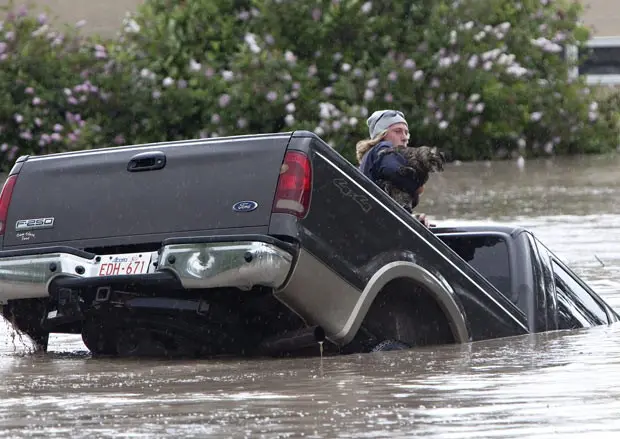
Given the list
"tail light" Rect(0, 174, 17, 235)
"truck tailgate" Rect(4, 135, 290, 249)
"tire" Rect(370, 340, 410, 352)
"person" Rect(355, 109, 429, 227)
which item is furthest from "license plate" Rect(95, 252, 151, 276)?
"person" Rect(355, 109, 429, 227)

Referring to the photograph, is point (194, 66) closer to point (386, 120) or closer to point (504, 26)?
point (504, 26)

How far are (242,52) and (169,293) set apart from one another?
16505mm

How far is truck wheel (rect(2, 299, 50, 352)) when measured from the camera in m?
8.60

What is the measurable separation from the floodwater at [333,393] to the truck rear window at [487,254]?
0.44m

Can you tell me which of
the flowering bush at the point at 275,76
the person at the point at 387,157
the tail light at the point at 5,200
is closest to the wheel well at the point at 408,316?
the person at the point at 387,157

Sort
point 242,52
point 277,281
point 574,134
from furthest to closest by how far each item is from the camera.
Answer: point 574,134, point 242,52, point 277,281

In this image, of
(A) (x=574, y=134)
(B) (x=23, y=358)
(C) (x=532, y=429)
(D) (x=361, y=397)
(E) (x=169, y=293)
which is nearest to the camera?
(C) (x=532, y=429)

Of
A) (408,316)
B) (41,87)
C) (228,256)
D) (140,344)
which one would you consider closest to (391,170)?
(408,316)

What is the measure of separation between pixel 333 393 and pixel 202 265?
107 centimetres

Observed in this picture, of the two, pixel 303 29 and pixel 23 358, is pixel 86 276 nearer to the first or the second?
pixel 23 358

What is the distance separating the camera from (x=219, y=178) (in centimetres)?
789

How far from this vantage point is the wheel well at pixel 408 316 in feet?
27.6

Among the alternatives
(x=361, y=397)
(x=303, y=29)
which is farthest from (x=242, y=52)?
(x=361, y=397)

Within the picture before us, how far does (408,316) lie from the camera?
8.69 meters
